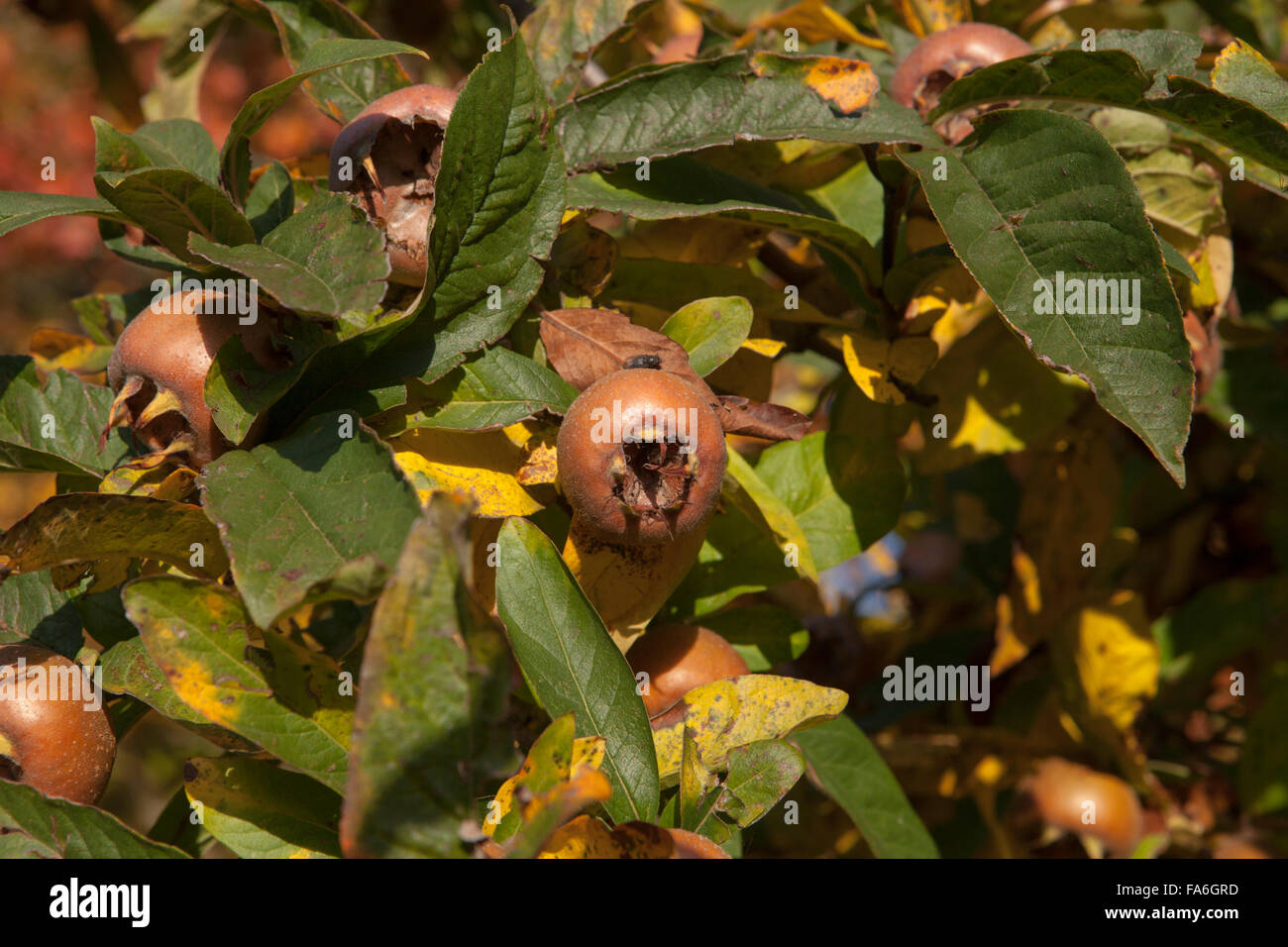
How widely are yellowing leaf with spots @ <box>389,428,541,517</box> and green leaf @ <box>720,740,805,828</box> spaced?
30 centimetres

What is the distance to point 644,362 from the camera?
3.25 feet

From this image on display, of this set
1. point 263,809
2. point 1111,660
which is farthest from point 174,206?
point 1111,660

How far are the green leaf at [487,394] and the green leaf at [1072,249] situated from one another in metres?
0.42

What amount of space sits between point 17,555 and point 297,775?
31cm

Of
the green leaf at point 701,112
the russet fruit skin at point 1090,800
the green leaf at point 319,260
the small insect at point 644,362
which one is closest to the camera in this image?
the green leaf at point 319,260

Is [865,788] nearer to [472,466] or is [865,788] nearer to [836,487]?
[836,487]

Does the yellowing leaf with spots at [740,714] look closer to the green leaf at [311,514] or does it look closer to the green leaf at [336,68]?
the green leaf at [311,514]

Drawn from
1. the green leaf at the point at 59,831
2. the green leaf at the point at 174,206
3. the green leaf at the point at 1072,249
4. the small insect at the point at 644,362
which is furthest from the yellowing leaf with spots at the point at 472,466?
the green leaf at the point at 1072,249

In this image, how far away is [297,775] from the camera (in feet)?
3.08

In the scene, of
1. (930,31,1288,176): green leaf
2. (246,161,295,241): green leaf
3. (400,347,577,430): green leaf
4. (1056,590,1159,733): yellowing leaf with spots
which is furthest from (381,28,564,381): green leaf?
(1056,590,1159,733): yellowing leaf with spots

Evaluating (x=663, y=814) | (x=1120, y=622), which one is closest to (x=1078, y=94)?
(x=663, y=814)

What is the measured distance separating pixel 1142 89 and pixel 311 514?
0.91m

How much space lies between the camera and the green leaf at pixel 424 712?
0.66 meters

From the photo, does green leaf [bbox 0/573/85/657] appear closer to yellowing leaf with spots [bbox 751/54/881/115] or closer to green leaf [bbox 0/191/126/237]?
green leaf [bbox 0/191/126/237]
